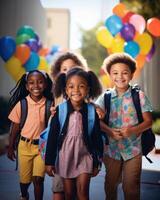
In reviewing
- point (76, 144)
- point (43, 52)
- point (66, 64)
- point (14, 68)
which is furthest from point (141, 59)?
point (76, 144)

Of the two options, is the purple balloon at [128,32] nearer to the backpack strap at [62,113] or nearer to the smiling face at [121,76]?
the smiling face at [121,76]

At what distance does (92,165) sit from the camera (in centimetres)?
134

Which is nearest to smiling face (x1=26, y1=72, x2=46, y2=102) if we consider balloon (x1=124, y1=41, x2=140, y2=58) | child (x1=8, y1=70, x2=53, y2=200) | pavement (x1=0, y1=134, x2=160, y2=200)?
child (x1=8, y1=70, x2=53, y2=200)

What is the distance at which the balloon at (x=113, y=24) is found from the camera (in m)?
2.74

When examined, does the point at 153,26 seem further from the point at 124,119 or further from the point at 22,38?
the point at 124,119

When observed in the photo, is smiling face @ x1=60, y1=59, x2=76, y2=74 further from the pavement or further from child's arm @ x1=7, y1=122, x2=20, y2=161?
the pavement

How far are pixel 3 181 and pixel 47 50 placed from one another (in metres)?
1.42

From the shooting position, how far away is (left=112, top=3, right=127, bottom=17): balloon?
2.44 metres

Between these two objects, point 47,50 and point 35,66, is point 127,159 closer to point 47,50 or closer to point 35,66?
point 35,66

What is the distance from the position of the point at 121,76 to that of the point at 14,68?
1.02 meters

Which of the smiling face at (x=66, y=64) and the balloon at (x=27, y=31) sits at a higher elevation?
the balloon at (x=27, y=31)

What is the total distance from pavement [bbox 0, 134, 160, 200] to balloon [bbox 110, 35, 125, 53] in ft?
3.45

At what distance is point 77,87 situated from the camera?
1.33m

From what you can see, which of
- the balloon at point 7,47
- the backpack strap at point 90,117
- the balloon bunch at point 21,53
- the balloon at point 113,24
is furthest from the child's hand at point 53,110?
the balloon at point 113,24
